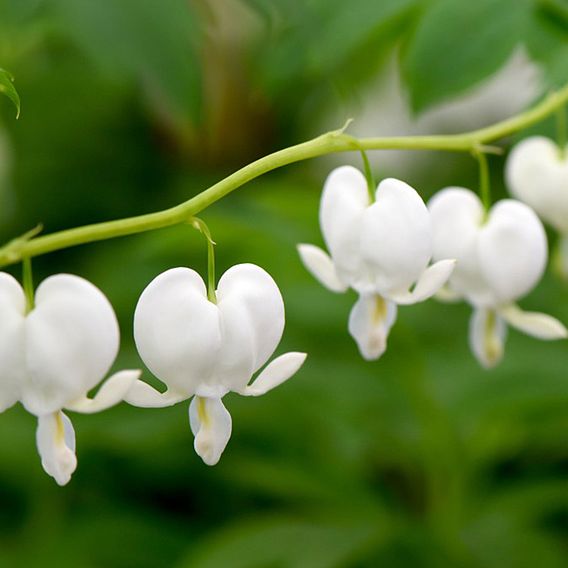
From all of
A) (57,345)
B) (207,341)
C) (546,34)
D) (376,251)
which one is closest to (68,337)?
(57,345)

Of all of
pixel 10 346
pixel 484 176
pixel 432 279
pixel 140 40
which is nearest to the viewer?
pixel 10 346

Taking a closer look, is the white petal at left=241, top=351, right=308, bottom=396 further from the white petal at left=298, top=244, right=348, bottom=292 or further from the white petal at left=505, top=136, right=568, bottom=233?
the white petal at left=505, top=136, right=568, bottom=233

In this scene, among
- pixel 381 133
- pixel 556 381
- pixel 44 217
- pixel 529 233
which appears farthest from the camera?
pixel 381 133

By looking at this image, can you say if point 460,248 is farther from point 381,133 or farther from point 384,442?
point 381,133

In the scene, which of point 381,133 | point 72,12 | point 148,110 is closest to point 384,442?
point 72,12

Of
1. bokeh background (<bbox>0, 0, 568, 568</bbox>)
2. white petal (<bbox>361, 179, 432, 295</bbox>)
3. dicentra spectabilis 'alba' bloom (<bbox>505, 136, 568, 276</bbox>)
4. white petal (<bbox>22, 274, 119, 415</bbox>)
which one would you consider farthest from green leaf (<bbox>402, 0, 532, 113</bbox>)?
white petal (<bbox>22, 274, 119, 415</bbox>)

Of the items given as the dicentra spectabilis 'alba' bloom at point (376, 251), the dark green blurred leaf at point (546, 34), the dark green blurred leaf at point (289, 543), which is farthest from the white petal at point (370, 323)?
the dark green blurred leaf at point (289, 543)

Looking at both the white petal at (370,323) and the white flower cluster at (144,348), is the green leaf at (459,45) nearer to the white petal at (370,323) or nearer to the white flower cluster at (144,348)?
the white petal at (370,323)

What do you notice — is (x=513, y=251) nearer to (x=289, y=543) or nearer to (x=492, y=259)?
(x=492, y=259)
